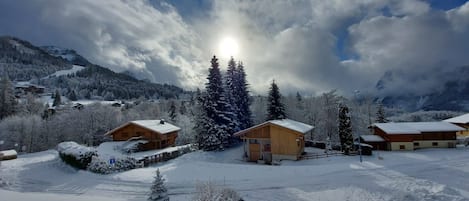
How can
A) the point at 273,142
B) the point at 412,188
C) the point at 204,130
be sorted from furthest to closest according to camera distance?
the point at 204,130, the point at 273,142, the point at 412,188

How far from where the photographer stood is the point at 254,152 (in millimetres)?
34906

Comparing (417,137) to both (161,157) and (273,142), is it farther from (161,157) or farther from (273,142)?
(161,157)

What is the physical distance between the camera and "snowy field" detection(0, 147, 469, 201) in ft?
53.5

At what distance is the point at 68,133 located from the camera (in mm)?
58438

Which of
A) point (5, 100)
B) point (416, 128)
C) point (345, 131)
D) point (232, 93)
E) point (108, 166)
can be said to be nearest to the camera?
point (108, 166)

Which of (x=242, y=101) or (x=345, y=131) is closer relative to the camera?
(x=345, y=131)

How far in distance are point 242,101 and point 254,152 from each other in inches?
594

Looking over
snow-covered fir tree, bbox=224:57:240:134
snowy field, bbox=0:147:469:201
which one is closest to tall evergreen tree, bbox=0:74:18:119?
snowy field, bbox=0:147:469:201

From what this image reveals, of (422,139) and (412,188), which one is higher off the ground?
(422,139)

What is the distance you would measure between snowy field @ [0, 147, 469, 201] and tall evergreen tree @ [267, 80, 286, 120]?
22.2 meters

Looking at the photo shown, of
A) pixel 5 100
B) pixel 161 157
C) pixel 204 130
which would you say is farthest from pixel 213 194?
pixel 5 100

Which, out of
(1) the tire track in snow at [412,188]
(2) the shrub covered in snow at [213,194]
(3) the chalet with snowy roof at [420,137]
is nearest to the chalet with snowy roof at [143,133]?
(2) the shrub covered in snow at [213,194]

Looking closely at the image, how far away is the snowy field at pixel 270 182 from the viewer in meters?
16.3

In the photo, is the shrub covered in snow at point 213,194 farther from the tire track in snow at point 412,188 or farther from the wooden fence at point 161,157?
the wooden fence at point 161,157
